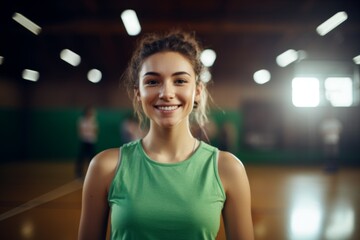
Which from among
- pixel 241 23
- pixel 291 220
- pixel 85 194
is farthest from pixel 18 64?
pixel 85 194

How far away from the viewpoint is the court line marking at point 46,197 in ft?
13.6

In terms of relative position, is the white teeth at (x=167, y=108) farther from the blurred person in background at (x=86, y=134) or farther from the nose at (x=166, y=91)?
the blurred person in background at (x=86, y=134)

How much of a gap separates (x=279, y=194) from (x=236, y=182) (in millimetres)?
4830

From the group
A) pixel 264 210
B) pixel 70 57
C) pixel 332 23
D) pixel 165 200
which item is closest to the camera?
pixel 165 200

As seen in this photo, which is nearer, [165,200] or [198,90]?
[165,200]

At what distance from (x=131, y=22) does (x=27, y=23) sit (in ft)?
8.46

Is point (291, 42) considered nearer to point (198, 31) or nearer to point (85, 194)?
point (198, 31)

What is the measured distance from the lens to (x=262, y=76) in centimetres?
1258

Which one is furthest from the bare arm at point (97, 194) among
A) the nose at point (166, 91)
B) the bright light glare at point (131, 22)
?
the bright light glare at point (131, 22)

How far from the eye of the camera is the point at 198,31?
9.34 meters

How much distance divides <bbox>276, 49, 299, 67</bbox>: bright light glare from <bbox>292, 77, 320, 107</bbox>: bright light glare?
699 millimetres

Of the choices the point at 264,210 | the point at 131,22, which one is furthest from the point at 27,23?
the point at 264,210

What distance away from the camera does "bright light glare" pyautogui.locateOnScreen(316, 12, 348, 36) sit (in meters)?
8.04

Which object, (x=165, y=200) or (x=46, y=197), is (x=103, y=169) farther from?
(x=46, y=197)
